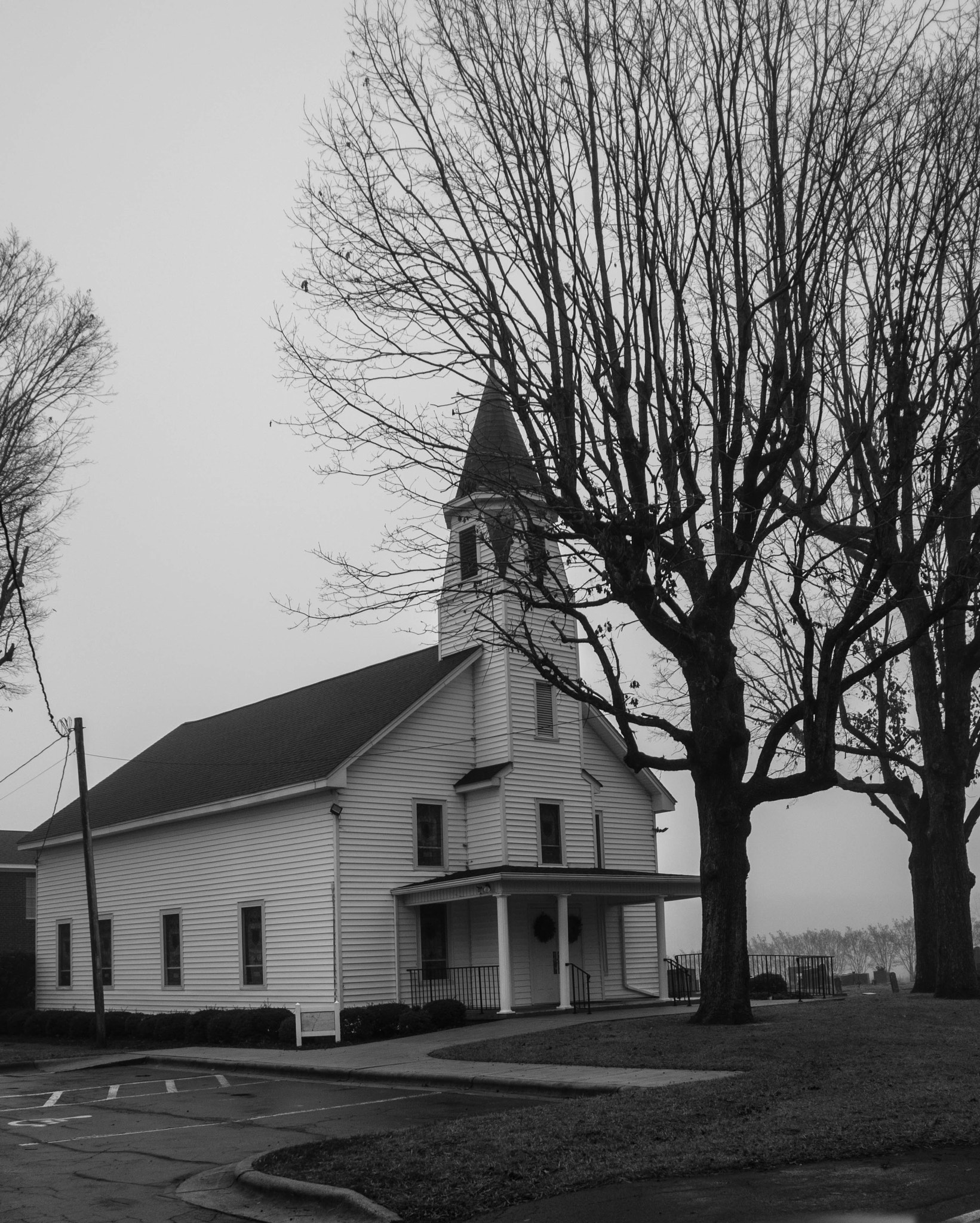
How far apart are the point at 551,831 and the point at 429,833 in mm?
2986

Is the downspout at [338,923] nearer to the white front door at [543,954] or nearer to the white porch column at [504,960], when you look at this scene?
the white porch column at [504,960]

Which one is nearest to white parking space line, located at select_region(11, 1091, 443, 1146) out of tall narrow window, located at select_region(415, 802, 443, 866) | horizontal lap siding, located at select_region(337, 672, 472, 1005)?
horizontal lap siding, located at select_region(337, 672, 472, 1005)

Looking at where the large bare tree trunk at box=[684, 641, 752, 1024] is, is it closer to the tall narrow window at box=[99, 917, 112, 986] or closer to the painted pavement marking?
the painted pavement marking

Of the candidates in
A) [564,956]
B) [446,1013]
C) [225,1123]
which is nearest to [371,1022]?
[446,1013]

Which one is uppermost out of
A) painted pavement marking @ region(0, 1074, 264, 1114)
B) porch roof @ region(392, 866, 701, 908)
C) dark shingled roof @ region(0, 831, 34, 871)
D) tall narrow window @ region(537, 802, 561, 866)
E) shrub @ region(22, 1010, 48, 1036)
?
tall narrow window @ region(537, 802, 561, 866)

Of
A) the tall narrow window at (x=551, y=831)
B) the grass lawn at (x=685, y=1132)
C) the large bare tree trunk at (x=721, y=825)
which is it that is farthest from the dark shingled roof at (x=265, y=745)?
the grass lawn at (x=685, y=1132)

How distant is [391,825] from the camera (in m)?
29.0

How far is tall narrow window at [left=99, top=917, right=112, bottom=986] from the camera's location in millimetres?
36094

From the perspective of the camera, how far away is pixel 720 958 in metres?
19.3

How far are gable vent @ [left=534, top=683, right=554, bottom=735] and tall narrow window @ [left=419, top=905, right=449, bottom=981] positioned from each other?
485 cm

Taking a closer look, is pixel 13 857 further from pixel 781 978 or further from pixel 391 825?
pixel 781 978

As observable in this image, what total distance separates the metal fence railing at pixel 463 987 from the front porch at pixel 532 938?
21 mm

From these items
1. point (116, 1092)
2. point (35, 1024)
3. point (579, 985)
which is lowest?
point (35, 1024)

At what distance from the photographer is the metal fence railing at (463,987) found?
93.5 feet
